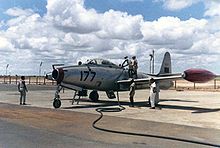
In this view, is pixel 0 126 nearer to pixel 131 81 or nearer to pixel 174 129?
pixel 174 129

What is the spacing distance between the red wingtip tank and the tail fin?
374 inches

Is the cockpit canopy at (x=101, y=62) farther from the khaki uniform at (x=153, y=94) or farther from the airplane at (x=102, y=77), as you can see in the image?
the khaki uniform at (x=153, y=94)

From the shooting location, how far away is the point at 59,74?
2017 centimetres

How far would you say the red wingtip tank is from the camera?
58.9ft

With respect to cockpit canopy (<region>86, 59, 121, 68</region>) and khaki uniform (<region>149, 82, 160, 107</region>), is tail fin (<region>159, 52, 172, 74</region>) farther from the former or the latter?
khaki uniform (<region>149, 82, 160, 107</region>)

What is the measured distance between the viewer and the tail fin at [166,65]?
27958 millimetres

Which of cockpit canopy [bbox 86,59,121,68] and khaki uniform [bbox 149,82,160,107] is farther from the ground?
cockpit canopy [bbox 86,59,121,68]

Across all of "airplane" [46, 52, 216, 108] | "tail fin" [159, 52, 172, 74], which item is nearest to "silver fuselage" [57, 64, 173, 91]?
"airplane" [46, 52, 216, 108]

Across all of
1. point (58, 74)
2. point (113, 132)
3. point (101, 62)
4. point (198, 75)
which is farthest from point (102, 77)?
point (113, 132)

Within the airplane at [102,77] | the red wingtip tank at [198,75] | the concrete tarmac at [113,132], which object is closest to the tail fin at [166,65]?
the airplane at [102,77]

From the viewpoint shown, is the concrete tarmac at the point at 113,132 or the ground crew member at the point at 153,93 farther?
the ground crew member at the point at 153,93

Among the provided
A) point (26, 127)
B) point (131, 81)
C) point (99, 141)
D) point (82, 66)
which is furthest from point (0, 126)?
point (131, 81)

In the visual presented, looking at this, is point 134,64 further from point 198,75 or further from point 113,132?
point 113,132

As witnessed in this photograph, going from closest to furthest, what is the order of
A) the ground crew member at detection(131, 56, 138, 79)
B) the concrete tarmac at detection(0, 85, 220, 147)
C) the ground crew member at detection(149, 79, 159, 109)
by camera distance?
the concrete tarmac at detection(0, 85, 220, 147) → the ground crew member at detection(149, 79, 159, 109) → the ground crew member at detection(131, 56, 138, 79)
